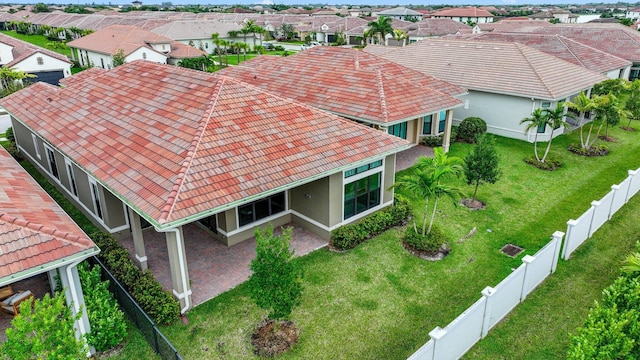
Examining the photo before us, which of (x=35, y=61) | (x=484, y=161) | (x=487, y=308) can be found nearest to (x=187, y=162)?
(x=487, y=308)

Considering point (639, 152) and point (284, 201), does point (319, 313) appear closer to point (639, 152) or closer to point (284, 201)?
point (284, 201)

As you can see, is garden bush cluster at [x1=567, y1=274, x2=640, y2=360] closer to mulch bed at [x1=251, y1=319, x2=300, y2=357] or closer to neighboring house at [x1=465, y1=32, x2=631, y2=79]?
mulch bed at [x1=251, y1=319, x2=300, y2=357]

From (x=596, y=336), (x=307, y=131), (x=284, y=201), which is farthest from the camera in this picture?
(x=284, y=201)

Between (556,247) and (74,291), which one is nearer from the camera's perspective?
(74,291)

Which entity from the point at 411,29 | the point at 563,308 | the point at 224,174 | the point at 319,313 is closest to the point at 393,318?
the point at 319,313

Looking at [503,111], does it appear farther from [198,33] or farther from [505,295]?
[198,33]

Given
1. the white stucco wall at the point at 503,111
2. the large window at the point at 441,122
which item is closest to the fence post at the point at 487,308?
the large window at the point at 441,122

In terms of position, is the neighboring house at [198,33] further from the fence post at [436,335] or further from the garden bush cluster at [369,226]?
the fence post at [436,335]
